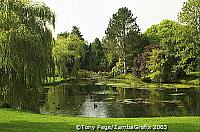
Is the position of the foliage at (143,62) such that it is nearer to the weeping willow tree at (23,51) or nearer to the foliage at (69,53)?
the foliage at (69,53)

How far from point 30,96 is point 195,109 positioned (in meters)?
17.5

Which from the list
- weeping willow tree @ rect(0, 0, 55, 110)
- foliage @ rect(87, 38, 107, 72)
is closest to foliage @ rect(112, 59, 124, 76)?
foliage @ rect(87, 38, 107, 72)

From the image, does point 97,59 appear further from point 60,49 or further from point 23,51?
point 23,51

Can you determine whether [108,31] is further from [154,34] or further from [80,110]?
[80,110]

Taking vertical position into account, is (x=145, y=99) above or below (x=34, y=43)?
below

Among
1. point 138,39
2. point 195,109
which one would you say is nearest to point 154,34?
point 138,39

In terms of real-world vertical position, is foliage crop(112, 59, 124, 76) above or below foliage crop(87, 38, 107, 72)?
below

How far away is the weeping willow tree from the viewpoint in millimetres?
18141

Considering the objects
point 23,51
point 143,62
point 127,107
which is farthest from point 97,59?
point 23,51

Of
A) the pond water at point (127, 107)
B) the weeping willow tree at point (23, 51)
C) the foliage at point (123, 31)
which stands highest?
the foliage at point (123, 31)

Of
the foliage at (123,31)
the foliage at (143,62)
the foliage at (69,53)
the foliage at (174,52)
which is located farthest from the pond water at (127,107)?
the foliage at (123,31)

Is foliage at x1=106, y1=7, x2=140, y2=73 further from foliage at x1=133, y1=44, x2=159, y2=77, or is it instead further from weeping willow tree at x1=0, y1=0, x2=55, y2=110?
weeping willow tree at x1=0, y1=0, x2=55, y2=110

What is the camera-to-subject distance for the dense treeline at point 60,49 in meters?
18.5

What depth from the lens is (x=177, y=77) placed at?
6775 cm
